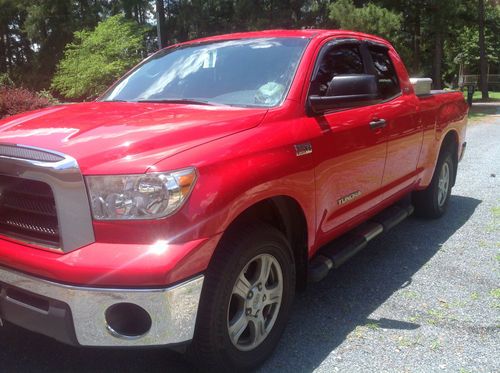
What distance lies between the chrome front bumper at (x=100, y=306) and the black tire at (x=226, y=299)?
11cm

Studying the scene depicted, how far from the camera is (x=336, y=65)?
3.98m

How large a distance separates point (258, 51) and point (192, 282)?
2.02 m

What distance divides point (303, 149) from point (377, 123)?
112 cm

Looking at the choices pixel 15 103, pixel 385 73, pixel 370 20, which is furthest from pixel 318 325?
pixel 370 20

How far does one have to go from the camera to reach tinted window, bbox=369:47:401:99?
4578 mm

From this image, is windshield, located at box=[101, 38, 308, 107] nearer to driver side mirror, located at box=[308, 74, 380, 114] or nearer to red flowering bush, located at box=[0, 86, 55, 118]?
driver side mirror, located at box=[308, 74, 380, 114]

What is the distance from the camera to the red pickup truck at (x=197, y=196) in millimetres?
2340

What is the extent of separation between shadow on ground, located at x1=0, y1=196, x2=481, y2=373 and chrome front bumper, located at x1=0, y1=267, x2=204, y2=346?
602 millimetres

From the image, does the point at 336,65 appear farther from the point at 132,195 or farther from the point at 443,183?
the point at 443,183

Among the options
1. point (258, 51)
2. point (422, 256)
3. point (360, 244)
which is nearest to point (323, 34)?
point (258, 51)

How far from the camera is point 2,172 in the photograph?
253 centimetres

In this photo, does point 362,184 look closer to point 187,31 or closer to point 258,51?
point 258,51

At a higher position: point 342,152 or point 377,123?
point 377,123

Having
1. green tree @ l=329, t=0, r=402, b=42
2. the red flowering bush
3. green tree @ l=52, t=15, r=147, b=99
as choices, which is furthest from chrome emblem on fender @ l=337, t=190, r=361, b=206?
green tree @ l=52, t=15, r=147, b=99
